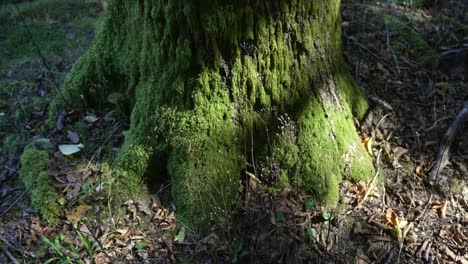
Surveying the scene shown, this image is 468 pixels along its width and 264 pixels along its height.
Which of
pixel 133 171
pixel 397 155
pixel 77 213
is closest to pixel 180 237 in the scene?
pixel 133 171

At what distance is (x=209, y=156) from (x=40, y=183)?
150 centimetres

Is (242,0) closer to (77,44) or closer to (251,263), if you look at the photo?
(251,263)

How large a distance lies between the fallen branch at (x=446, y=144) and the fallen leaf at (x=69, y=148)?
10.8 feet

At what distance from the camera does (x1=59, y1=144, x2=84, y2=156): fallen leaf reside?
11.9ft

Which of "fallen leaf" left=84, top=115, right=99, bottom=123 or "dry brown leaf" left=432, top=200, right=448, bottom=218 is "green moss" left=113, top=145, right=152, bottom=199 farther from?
"dry brown leaf" left=432, top=200, right=448, bottom=218

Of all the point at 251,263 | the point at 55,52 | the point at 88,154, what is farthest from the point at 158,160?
the point at 55,52

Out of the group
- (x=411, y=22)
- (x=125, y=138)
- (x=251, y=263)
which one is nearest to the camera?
(x=251, y=263)

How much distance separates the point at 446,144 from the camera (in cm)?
385

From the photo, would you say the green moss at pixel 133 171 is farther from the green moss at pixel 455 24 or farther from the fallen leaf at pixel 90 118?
the green moss at pixel 455 24

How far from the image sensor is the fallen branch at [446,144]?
372cm

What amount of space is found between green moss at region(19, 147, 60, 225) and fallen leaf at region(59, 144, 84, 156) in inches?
6.6

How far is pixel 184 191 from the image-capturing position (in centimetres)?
333

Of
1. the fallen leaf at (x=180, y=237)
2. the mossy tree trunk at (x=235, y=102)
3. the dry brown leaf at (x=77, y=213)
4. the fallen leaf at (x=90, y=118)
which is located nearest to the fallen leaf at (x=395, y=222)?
the mossy tree trunk at (x=235, y=102)

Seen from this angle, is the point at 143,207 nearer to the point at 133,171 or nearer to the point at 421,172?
the point at 133,171
